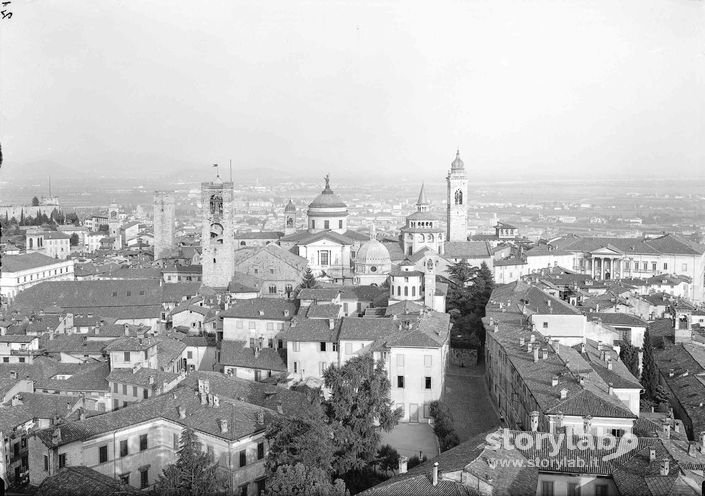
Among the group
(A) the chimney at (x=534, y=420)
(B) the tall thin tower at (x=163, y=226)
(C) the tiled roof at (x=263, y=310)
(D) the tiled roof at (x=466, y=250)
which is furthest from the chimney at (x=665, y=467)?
(B) the tall thin tower at (x=163, y=226)

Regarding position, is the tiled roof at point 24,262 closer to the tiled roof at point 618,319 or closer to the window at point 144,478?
the window at point 144,478

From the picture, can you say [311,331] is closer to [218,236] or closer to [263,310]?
[263,310]

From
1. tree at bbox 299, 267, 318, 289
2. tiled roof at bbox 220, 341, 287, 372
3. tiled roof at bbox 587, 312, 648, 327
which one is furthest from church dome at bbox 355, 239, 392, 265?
tiled roof at bbox 220, 341, 287, 372

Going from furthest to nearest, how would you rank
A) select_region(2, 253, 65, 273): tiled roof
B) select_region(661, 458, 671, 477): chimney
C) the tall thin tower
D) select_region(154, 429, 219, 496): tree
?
1. the tall thin tower
2. select_region(2, 253, 65, 273): tiled roof
3. select_region(154, 429, 219, 496): tree
4. select_region(661, 458, 671, 477): chimney

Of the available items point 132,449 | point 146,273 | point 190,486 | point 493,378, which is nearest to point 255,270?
point 146,273

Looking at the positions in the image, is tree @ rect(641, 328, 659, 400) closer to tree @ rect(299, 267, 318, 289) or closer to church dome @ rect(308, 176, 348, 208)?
tree @ rect(299, 267, 318, 289)

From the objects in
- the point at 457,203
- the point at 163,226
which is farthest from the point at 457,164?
the point at 163,226

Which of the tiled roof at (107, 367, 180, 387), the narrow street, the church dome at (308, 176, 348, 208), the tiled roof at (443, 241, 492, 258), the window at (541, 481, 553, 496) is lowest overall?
the narrow street
